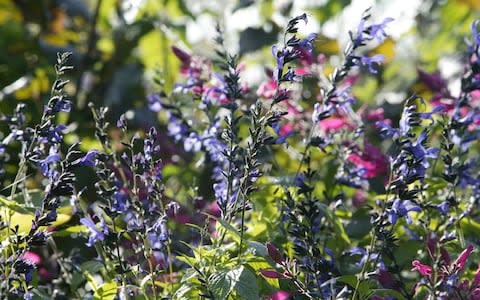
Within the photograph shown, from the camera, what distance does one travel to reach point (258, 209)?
2322 mm

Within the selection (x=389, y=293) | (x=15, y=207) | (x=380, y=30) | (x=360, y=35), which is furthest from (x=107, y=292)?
(x=380, y=30)

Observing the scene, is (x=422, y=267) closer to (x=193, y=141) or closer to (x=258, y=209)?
(x=258, y=209)

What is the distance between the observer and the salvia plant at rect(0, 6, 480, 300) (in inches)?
69.1

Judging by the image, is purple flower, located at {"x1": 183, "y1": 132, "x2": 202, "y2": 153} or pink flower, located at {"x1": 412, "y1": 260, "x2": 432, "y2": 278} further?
purple flower, located at {"x1": 183, "y1": 132, "x2": 202, "y2": 153}

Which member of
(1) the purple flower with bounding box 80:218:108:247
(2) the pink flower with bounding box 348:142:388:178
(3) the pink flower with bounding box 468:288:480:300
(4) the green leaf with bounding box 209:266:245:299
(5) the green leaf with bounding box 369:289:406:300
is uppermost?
(1) the purple flower with bounding box 80:218:108:247

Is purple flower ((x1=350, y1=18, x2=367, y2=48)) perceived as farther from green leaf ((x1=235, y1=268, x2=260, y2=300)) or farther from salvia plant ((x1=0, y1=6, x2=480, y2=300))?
green leaf ((x1=235, y1=268, x2=260, y2=300))

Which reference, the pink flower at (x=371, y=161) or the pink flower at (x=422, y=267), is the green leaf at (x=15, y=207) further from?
the pink flower at (x=371, y=161)

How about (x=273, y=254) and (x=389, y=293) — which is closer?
(x=273, y=254)

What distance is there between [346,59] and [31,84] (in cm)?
227

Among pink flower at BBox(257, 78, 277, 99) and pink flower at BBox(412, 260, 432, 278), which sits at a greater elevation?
pink flower at BBox(257, 78, 277, 99)

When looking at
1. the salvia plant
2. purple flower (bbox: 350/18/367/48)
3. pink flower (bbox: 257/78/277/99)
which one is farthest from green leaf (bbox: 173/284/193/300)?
pink flower (bbox: 257/78/277/99)

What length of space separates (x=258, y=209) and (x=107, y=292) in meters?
0.59

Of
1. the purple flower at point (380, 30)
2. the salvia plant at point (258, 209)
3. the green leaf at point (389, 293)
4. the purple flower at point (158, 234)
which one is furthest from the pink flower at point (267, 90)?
the green leaf at point (389, 293)

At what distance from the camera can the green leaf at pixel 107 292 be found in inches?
74.9
